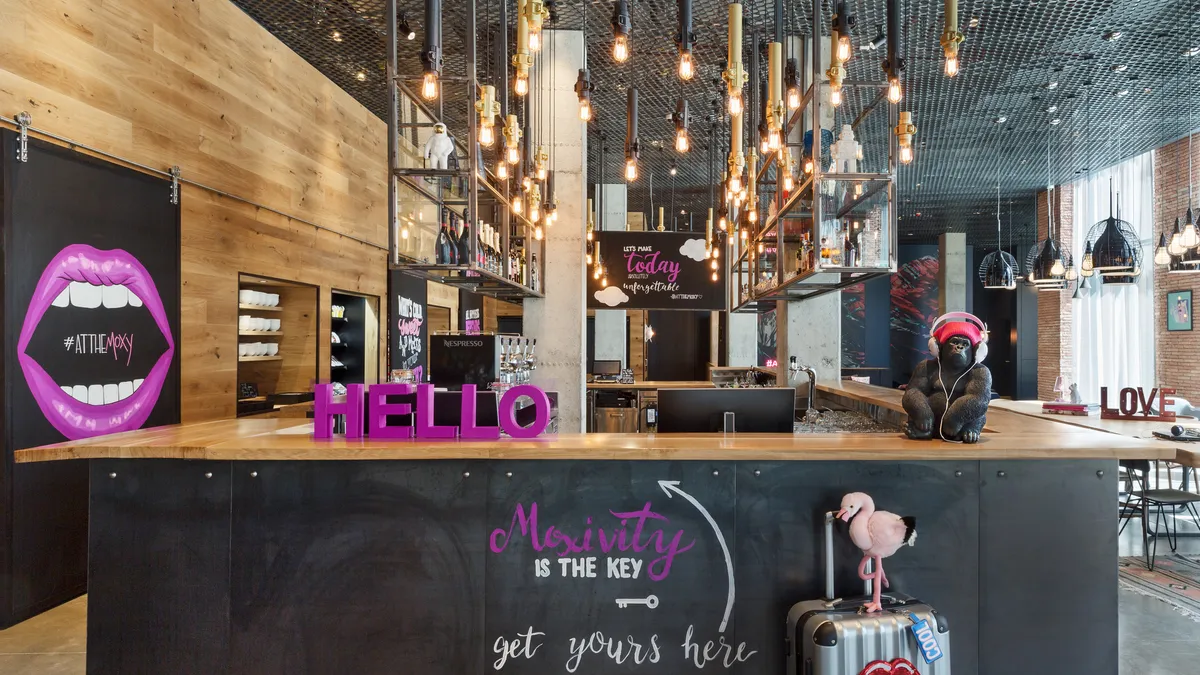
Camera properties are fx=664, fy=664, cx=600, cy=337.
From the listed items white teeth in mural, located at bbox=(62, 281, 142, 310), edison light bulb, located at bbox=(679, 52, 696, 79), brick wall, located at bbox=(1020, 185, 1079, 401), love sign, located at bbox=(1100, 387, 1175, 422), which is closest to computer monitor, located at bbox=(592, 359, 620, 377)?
love sign, located at bbox=(1100, 387, 1175, 422)

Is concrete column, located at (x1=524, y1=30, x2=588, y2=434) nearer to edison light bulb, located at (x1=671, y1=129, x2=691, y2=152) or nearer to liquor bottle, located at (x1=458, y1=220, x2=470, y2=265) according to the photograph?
liquor bottle, located at (x1=458, y1=220, x2=470, y2=265)

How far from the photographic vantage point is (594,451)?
8.41 feet

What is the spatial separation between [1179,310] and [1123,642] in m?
7.68

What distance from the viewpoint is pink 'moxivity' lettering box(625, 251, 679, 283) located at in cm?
716

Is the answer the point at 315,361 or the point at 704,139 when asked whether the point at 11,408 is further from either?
the point at 704,139

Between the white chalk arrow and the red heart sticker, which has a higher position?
the white chalk arrow

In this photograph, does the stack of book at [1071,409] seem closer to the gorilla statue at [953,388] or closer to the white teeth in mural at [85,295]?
the gorilla statue at [953,388]

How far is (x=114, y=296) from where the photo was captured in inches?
158

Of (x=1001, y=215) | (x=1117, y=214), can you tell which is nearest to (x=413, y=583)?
(x=1117, y=214)

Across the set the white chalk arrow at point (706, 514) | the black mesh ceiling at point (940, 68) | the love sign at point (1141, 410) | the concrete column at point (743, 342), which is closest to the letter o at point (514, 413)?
the white chalk arrow at point (706, 514)

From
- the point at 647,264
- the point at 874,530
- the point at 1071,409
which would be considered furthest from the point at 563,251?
the point at 1071,409

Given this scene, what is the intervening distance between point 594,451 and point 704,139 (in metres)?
6.88

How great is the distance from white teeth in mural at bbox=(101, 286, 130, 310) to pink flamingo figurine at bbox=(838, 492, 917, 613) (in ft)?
13.8

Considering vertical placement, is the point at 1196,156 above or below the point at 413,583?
above
